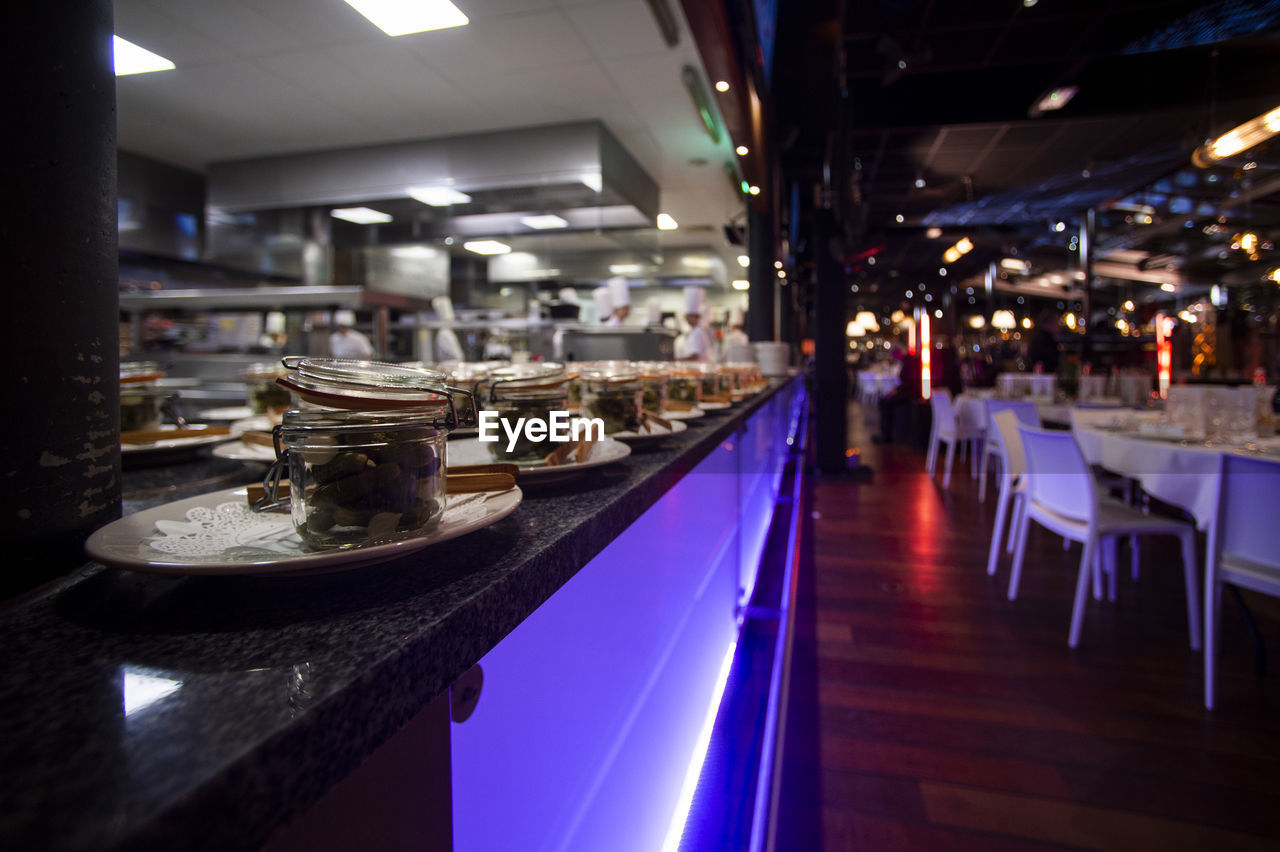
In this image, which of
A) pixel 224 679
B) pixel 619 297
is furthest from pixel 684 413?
pixel 619 297

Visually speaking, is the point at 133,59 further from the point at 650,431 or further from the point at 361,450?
the point at 650,431

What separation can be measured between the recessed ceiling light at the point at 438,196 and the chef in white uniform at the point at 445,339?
1.82 metres

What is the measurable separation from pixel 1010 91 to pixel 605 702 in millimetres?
7214

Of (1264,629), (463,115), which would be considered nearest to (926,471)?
(1264,629)

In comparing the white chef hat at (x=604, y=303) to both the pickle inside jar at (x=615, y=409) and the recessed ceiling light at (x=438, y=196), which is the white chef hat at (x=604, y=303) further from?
the pickle inside jar at (x=615, y=409)

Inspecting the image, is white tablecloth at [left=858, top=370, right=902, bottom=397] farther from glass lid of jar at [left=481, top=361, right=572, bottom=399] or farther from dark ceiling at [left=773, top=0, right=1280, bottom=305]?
glass lid of jar at [left=481, top=361, right=572, bottom=399]

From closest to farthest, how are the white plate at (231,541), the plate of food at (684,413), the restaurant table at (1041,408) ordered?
the white plate at (231,541), the plate of food at (684,413), the restaurant table at (1041,408)

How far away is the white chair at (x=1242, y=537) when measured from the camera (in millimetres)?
2074

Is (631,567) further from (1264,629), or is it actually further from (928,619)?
(1264,629)

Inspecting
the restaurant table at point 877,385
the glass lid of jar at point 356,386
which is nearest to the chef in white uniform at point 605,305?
the glass lid of jar at point 356,386

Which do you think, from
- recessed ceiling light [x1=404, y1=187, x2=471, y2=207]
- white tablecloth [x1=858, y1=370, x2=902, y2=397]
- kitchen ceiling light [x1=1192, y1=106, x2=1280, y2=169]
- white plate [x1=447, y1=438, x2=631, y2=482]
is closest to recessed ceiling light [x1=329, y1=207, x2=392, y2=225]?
recessed ceiling light [x1=404, y1=187, x2=471, y2=207]

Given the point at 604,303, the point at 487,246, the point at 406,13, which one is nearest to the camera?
the point at 406,13

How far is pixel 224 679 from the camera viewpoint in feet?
0.91

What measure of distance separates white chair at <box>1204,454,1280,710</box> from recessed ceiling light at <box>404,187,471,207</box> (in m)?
5.83
